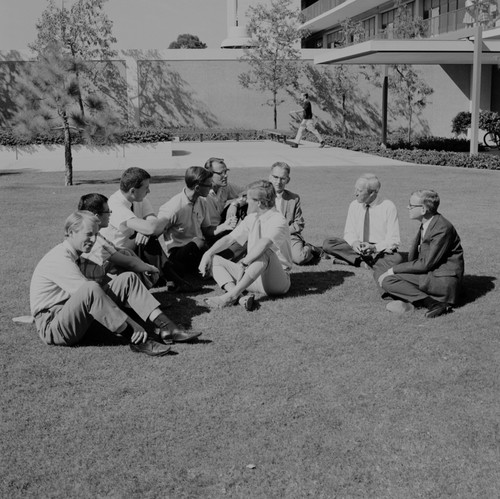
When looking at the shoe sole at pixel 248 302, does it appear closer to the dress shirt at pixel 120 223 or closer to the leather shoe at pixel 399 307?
the leather shoe at pixel 399 307

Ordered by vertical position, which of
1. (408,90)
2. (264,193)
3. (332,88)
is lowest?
(264,193)

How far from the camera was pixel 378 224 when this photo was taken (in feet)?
25.2

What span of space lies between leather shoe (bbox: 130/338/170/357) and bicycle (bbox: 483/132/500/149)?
2248 cm

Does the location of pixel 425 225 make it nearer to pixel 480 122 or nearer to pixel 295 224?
pixel 295 224

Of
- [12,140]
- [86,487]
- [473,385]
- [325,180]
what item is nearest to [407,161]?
[325,180]

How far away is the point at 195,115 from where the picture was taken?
103 feet

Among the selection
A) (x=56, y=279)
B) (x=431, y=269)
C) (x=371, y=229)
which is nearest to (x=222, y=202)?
(x=371, y=229)

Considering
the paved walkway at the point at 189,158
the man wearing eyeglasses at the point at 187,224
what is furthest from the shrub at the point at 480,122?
the man wearing eyeglasses at the point at 187,224

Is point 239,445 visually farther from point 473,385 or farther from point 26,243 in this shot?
point 26,243

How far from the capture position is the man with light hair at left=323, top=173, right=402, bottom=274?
→ 7.46 m

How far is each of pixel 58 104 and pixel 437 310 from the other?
1083 cm

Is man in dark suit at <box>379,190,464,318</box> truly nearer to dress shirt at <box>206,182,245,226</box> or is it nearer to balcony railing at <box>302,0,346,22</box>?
dress shirt at <box>206,182,245,226</box>

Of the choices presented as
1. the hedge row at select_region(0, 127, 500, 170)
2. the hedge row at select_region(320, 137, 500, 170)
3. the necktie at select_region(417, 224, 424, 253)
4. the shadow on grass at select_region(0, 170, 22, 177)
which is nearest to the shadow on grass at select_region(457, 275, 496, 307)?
the necktie at select_region(417, 224, 424, 253)

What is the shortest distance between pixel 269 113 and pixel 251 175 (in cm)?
1578
